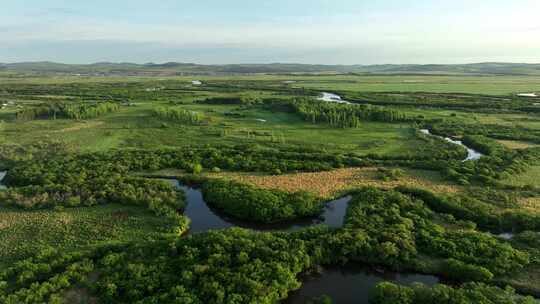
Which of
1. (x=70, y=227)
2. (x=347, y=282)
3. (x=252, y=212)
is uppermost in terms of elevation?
(x=252, y=212)

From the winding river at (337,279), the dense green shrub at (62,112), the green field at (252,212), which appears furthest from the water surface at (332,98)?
the winding river at (337,279)

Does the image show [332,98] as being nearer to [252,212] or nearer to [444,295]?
[252,212]

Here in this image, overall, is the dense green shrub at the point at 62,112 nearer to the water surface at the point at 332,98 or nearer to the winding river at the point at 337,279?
the winding river at the point at 337,279

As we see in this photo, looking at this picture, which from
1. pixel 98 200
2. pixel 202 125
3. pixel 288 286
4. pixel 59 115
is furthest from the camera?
pixel 59 115

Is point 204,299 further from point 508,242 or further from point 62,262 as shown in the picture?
point 508,242

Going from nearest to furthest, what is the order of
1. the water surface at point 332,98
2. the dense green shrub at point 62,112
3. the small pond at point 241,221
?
the small pond at point 241,221 < the dense green shrub at point 62,112 < the water surface at point 332,98

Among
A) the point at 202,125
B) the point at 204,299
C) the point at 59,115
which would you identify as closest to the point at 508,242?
the point at 204,299

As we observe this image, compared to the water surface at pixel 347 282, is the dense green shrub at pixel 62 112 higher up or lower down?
higher up

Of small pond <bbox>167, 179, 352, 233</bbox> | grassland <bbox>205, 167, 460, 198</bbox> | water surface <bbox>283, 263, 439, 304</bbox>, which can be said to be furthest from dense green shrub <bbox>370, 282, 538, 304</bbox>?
grassland <bbox>205, 167, 460, 198</bbox>

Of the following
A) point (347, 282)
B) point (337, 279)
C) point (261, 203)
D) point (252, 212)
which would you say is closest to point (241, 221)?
point (252, 212)

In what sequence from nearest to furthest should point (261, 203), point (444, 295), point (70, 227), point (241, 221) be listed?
point (444, 295) < point (70, 227) < point (241, 221) < point (261, 203)

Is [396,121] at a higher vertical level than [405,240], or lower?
higher
